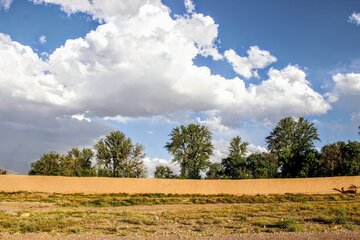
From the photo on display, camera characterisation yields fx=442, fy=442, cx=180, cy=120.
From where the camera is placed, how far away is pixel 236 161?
9125 cm

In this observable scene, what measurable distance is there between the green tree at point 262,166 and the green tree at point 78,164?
31.8 m

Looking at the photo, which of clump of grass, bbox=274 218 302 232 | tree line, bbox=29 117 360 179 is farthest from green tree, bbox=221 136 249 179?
clump of grass, bbox=274 218 302 232

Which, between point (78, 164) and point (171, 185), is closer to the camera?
point (171, 185)

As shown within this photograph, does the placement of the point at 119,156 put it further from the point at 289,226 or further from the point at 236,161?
the point at 289,226

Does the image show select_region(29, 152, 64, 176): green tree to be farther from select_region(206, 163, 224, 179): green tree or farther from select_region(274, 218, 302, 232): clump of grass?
select_region(274, 218, 302, 232): clump of grass

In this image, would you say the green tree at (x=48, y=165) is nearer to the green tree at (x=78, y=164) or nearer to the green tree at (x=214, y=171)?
the green tree at (x=78, y=164)

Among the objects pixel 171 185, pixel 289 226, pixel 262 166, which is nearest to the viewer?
pixel 289 226

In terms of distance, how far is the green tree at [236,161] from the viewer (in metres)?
88.2

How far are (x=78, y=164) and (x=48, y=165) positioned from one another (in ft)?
21.0

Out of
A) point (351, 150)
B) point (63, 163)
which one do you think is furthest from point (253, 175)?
point (63, 163)

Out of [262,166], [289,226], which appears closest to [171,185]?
[262,166]

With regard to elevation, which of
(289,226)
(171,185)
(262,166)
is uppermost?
(262,166)

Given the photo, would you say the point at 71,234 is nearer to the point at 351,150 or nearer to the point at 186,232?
the point at 186,232

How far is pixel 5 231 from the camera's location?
19.9 meters
